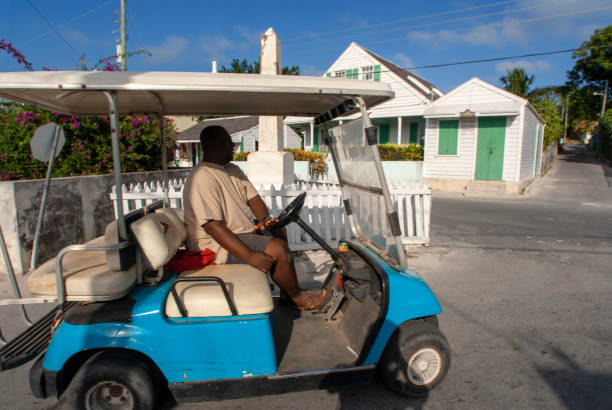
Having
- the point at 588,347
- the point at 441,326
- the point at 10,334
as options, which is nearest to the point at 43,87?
the point at 10,334

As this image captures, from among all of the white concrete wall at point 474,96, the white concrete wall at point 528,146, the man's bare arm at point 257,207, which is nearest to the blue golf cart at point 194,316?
the man's bare arm at point 257,207

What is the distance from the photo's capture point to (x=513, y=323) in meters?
3.57

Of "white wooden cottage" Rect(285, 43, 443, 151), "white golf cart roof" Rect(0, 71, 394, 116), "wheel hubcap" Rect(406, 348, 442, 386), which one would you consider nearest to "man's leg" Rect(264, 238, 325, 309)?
"wheel hubcap" Rect(406, 348, 442, 386)

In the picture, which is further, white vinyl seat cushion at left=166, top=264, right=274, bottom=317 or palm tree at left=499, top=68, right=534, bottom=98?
palm tree at left=499, top=68, right=534, bottom=98

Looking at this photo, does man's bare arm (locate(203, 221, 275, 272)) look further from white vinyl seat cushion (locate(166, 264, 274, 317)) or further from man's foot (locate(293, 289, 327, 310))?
man's foot (locate(293, 289, 327, 310))

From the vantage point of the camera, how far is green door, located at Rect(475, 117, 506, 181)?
1398 centimetres

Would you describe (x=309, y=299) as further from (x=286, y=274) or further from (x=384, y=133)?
(x=384, y=133)

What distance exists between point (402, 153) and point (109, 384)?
1613 cm

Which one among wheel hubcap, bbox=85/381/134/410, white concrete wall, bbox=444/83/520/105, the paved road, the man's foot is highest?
white concrete wall, bbox=444/83/520/105

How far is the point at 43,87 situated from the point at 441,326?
350cm

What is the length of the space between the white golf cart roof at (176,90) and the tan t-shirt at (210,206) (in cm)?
58

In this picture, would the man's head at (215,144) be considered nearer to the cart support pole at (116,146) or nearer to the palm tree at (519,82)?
the cart support pole at (116,146)

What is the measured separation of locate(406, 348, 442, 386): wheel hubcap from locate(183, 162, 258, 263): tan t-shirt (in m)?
1.51

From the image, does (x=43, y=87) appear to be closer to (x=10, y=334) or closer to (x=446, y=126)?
(x=10, y=334)
